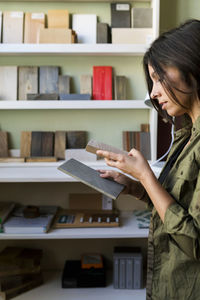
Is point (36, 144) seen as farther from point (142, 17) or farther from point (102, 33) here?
point (142, 17)

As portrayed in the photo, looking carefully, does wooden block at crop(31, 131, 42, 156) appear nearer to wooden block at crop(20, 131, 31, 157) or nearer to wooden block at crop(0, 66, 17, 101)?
wooden block at crop(20, 131, 31, 157)

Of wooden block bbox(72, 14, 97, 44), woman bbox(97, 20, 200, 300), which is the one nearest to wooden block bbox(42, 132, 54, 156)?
wooden block bbox(72, 14, 97, 44)

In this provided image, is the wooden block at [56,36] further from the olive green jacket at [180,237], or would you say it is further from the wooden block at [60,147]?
the olive green jacket at [180,237]

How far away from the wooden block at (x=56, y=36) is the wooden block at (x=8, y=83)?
1.03 feet

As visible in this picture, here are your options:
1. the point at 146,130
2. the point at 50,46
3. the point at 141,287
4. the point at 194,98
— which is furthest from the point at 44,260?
the point at 194,98

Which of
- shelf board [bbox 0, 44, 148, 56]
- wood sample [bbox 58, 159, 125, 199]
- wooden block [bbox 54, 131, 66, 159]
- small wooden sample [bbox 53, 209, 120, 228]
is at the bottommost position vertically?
small wooden sample [bbox 53, 209, 120, 228]

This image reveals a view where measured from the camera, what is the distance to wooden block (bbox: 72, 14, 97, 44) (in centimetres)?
227

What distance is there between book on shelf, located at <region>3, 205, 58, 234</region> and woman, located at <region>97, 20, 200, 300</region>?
1.08 m

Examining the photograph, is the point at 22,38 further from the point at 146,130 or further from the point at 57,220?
the point at 57,220

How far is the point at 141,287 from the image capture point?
Answer: 7.36 feet

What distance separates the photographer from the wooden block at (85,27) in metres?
2.27

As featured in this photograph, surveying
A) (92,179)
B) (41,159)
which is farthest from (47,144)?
(92,179)

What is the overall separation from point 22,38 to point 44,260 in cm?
163

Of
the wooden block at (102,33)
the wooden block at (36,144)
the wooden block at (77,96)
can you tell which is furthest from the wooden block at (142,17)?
the wooden block at (36,144)
